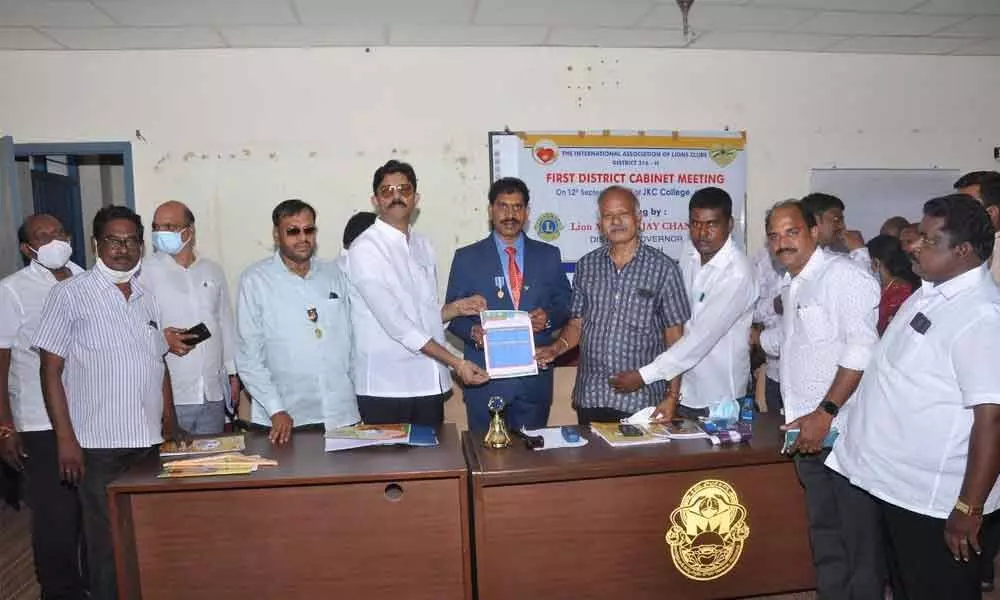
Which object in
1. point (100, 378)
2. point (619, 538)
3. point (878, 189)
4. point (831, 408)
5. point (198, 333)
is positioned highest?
point (878, 189)

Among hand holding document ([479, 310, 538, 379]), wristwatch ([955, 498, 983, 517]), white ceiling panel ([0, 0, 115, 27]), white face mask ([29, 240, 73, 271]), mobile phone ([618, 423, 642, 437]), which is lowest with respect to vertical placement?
wristwatch ([955, 498, 983, 517])

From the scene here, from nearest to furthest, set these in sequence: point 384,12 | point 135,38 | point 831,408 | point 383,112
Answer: point 831,408, point 384,12, point 135,38, point 383,112

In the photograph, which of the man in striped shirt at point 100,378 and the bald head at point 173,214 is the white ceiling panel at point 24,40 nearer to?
the bald head at point 173,214

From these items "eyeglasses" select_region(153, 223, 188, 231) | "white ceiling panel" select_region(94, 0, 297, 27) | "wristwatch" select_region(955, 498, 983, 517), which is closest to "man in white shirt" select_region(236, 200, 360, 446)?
"eyeglasses" select_region(153, 223, 188, 231)

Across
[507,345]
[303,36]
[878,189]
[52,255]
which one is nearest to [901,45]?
[878,189]

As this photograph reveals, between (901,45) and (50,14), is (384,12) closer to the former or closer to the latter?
(50,14)

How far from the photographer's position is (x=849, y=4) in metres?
4.10

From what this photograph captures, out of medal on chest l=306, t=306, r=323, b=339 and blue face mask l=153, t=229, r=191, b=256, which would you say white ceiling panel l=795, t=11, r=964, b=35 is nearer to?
medal on chest l=306, t=306, r=323, b=339

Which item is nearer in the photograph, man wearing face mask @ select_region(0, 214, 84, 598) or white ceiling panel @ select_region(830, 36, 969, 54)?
man wearing face mask @ select_region(0, 214, 84, 598)

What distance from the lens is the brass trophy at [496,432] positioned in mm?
2484

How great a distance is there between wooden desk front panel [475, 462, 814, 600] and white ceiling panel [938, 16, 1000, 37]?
3926mm

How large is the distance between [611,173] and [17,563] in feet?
14.7

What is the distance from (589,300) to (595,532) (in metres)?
1.05

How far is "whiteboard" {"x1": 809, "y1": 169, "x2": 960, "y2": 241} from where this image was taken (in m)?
5.29
